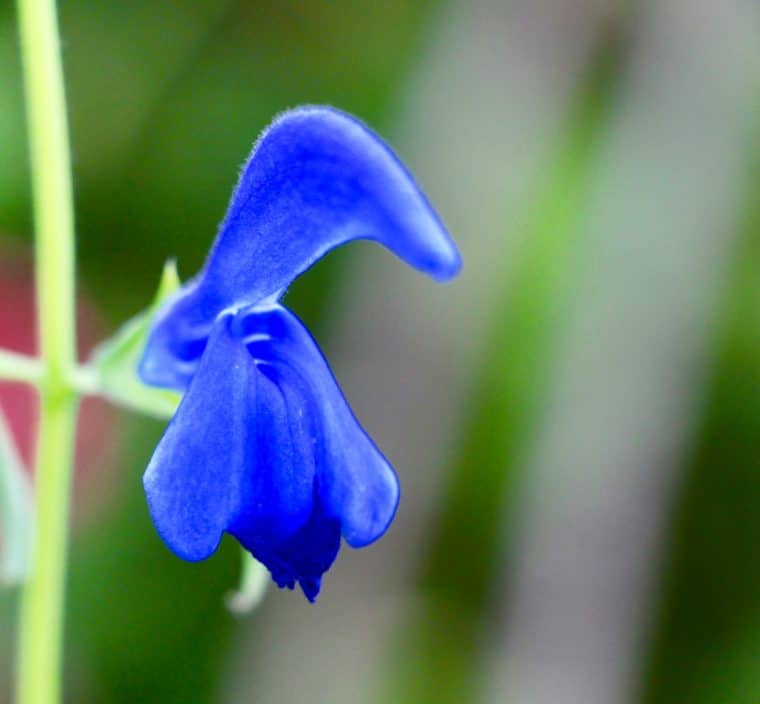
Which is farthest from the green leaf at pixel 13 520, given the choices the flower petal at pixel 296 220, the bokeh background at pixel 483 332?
the bokeh background at pixel 483 332

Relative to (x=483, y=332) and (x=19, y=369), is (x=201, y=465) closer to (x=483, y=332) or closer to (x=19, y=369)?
→ (x=19, y=369)

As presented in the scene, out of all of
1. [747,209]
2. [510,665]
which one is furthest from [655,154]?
[510,665]

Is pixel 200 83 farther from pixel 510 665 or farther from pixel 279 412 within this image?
pixel 279 412

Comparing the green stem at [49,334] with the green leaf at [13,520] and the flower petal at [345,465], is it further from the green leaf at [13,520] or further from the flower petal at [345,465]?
the flower petal at [345,465]

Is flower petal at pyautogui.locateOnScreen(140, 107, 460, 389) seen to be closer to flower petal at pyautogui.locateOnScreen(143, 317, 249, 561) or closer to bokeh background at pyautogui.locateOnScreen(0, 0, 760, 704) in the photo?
flower petal at pyautogui.locateOnScreen(143, 317, 249, 561)

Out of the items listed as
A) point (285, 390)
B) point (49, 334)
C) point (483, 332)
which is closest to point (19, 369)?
point (49, 334)

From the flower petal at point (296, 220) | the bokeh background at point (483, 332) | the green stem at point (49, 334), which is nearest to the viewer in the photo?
the flower petal at point (296, 220)

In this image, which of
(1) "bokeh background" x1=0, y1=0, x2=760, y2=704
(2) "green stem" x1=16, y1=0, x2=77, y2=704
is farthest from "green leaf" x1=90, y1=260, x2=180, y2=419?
(1) "bokeh background" x1=0, y1=0, x2=760, y2=704
